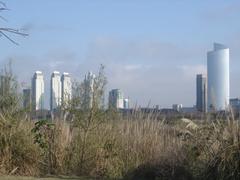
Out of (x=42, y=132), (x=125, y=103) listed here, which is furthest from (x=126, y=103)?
(x=42, y=132)

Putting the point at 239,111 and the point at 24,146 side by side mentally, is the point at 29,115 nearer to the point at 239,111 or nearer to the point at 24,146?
the point at 24,146

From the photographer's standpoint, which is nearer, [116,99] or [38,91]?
[116,99]

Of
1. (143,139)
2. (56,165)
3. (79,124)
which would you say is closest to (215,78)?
(143,139)

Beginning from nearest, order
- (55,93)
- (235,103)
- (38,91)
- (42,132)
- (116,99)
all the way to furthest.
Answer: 1. (235,103)
2. (42,132)
3. (116,99)
4. (55,93)
5. (38,91)

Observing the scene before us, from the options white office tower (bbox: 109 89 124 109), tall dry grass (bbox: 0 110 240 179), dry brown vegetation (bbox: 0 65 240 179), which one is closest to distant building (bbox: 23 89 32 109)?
dry brown vegetation (bbox: 0 65 240 179)

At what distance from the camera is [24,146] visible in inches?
685

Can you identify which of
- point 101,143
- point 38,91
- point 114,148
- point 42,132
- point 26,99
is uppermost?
point 38,91

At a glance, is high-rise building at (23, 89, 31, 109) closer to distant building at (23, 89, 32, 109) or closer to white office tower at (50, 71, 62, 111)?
distant building at (23, 89, 32, 109)

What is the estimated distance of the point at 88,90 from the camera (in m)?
18.5

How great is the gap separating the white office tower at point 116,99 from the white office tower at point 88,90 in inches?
30.1

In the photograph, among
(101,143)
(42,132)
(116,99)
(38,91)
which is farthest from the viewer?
(38,91)

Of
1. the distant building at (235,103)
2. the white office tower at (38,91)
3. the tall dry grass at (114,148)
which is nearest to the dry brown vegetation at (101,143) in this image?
the tall dry grass at (114,148)

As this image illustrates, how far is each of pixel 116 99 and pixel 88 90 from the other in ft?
5.32

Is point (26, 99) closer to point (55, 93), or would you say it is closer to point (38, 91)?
point (55, 93)
